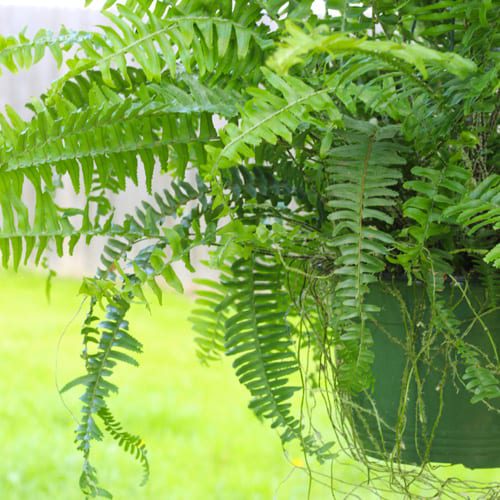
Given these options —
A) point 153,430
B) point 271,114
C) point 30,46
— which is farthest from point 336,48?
point 153,430

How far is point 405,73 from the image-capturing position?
1.69ft

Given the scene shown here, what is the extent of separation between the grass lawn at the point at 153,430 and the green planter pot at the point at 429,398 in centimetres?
69

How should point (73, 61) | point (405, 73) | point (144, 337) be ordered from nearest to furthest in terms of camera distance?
point (405, 73) < point (73, 61) < point (144, 337)

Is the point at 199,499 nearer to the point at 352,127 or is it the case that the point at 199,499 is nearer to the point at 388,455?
the point at 388,455

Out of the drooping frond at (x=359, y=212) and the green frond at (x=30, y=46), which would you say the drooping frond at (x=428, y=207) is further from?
the green frond at (x=30, y=46)

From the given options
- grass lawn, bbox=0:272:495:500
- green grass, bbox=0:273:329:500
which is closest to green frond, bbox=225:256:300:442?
grass lawn, bbox=0:272:495:500

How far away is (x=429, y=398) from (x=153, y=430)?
1.45 meters

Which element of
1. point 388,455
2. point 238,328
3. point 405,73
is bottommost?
point 388,455

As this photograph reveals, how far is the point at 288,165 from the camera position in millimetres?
714

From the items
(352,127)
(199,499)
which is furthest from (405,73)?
(199,499)

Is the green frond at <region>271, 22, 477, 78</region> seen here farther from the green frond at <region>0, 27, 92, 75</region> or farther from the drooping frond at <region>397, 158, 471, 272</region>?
the green frond at <region>0, 27, 92, 75</region>

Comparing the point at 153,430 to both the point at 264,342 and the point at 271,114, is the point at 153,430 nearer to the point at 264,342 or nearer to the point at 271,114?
the point at 264,342

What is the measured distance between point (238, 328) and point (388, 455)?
187 millimetres

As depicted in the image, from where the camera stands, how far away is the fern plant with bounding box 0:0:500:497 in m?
0.55
